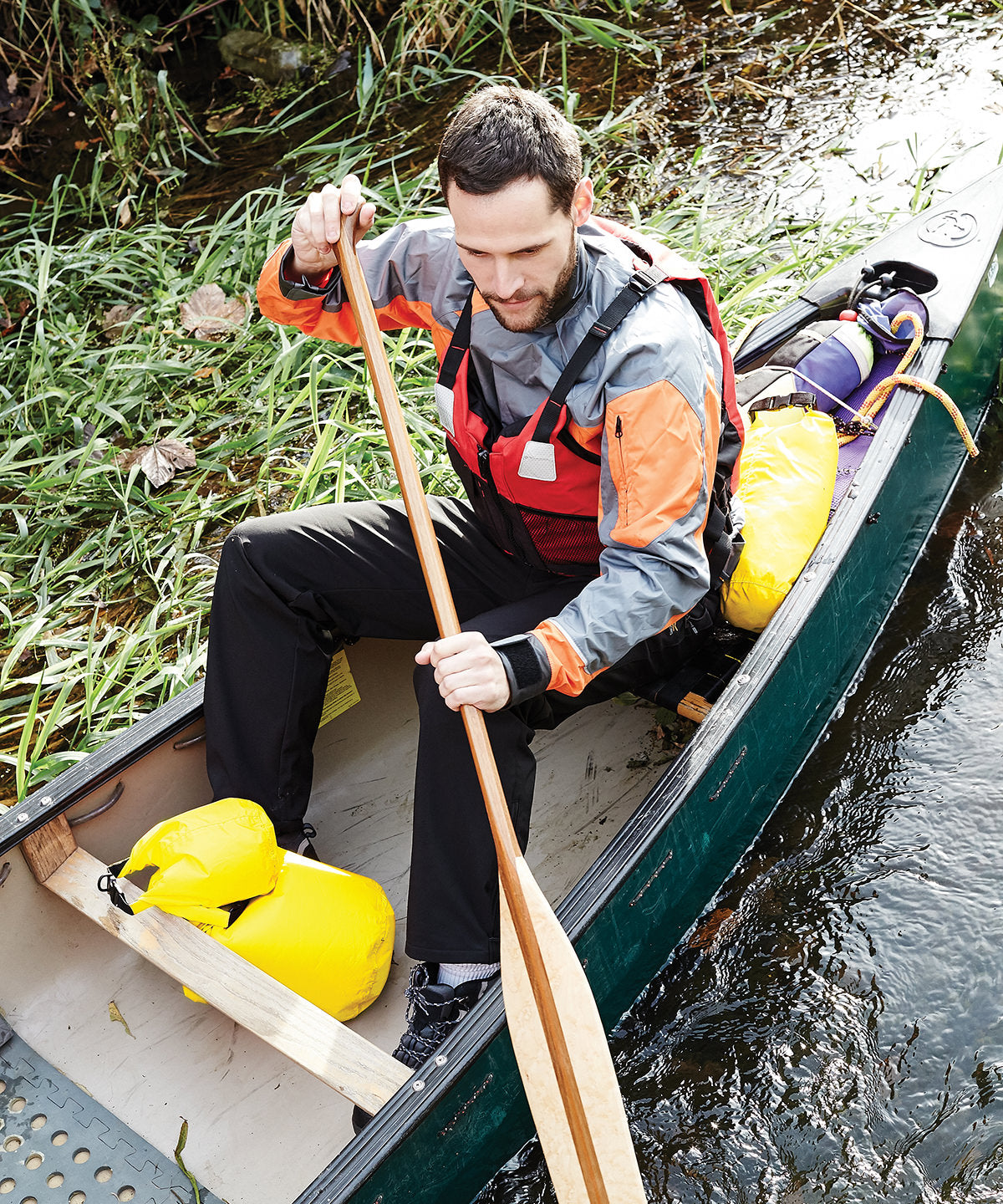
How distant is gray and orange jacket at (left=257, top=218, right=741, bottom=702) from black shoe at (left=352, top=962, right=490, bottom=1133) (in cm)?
62

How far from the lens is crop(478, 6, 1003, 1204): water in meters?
2.29

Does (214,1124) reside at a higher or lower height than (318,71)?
lower

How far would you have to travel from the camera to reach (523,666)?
1.94 metres

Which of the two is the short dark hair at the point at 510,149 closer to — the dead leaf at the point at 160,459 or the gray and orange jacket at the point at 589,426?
the gray and orange jacket at the point at 589,426

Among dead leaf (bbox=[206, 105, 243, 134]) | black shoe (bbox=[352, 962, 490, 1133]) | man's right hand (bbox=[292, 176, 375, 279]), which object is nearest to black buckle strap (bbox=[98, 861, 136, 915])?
black shoe (bbox=[352, 962, 490, 1133])

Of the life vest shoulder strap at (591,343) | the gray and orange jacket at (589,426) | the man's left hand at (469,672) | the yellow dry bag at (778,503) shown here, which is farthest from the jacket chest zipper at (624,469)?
the yellow dry bag at (778,503)

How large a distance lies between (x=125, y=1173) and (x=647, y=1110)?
1019mm

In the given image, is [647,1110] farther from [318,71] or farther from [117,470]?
[318,71]

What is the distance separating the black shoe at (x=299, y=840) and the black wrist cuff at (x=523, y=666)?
84 centimetres

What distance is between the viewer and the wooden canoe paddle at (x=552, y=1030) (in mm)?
1802

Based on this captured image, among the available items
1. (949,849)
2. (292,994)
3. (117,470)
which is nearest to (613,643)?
(292,994)

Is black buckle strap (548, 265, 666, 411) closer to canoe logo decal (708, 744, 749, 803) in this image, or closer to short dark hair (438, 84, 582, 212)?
short dark hair (438, 84, 582, 212)

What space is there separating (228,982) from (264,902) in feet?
0.67

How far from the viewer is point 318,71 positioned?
6.06 metres
